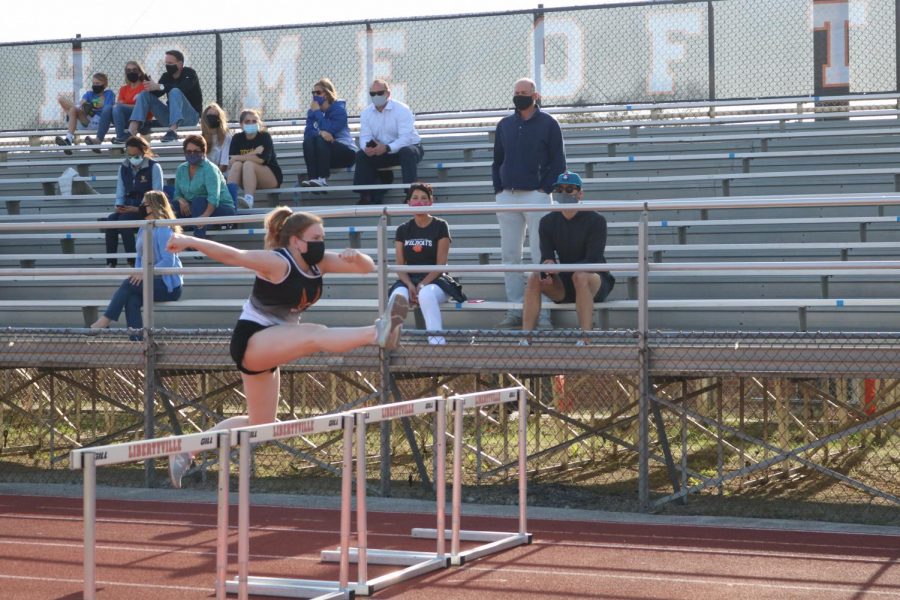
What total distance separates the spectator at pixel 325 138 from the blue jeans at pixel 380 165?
0.49 metres

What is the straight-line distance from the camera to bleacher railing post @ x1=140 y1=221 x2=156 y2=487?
10820mm

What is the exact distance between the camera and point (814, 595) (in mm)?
7289

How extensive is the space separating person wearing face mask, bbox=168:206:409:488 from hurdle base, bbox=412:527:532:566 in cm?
145

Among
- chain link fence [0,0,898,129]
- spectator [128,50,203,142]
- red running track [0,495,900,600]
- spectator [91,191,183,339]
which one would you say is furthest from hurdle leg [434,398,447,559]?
spectator [128,50,203,142]

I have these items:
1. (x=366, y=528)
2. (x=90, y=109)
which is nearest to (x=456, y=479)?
(x=366, y=528)

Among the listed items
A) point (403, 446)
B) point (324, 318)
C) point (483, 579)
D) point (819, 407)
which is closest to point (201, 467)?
point (324, 318)

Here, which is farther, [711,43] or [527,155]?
[711,43]

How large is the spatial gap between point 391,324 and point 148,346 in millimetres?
4123

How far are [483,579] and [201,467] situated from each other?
454 centimetres

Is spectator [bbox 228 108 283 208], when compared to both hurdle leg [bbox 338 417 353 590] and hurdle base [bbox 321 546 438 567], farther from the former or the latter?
hurdle leg [bbox 338 417 353 590]

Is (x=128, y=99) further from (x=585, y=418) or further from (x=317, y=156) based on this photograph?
(x=585, y=418)

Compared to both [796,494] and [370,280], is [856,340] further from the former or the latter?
[370,280]

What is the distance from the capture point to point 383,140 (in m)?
14.3

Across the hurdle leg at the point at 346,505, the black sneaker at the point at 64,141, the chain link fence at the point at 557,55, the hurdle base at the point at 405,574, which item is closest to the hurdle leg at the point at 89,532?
the hurdle leg at the point at 346,505
